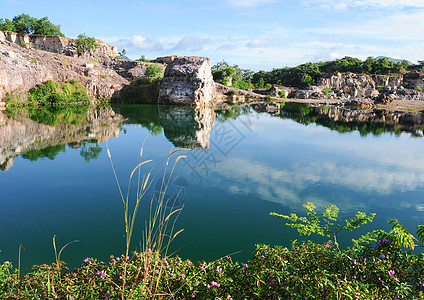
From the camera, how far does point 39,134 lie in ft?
52.5

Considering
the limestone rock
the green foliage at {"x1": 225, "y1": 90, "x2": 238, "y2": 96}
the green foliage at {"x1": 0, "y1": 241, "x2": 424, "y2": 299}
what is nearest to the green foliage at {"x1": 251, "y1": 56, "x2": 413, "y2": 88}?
the limestone rock

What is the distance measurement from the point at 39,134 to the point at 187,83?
2201 centimetres

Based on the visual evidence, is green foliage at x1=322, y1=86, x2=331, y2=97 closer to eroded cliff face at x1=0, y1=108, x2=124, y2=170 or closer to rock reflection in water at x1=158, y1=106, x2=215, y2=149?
rock reflection in water at x1=158, y1=106, x2=215, y2=149

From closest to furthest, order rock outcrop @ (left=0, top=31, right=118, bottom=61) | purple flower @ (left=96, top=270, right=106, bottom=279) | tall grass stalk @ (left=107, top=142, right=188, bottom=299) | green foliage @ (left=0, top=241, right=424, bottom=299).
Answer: tall grass stalk @ (left=107, top=142, right=188, bottom=299), green foliage @ (left=0, top=241, right=424, bottom=299), purple flower @ (left=96, top=270, right=106, bottom=279), rock outcrop @ (left=0, top=31, right=118, bottom=61)

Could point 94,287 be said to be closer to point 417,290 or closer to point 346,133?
point 417,290

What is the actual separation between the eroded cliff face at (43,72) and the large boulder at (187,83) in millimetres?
7399

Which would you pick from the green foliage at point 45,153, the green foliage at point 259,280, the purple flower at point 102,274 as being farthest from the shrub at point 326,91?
the purple flower at point 102,274

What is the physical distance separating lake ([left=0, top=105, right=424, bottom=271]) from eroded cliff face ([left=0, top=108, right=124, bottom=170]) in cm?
7

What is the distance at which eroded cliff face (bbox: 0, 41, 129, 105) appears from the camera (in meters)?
27.8

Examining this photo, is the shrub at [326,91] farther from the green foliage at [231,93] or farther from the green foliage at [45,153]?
the green foliage at [45,153]

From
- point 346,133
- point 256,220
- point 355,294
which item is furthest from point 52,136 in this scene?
point 346,133

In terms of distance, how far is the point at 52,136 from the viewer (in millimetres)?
15742

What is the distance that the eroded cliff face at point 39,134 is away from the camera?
1257cm

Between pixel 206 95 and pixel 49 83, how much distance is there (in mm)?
17109
